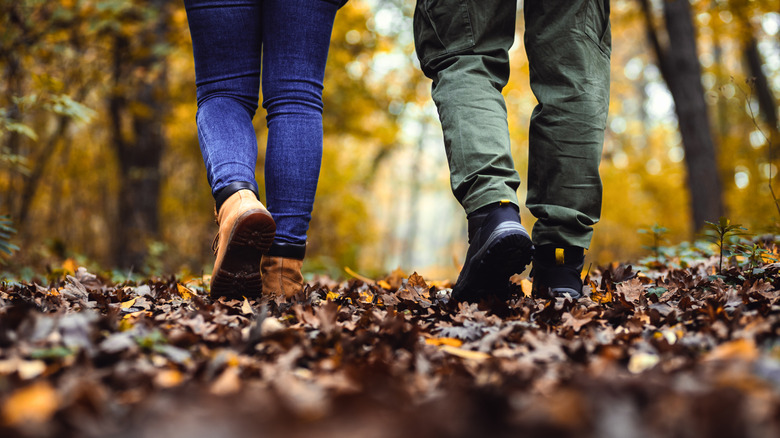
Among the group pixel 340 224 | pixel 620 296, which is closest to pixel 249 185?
pixel 620 296

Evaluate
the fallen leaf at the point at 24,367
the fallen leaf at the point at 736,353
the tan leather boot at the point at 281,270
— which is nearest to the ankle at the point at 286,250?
the tan leather boot at the point at 281,270

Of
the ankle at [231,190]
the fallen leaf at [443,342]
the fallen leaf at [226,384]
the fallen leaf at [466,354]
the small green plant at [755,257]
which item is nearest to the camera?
the fallen leaf at [226,384]

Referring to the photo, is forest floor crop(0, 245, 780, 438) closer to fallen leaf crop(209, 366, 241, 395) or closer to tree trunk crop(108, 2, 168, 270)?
fallen leaf crop(209, 366, 241, 395)

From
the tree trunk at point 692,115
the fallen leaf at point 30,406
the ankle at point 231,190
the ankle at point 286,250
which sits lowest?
the fallen leaf at point 30,406

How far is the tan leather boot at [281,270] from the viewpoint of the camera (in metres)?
1.96

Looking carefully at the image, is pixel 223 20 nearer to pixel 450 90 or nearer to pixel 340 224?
pixel 450 90

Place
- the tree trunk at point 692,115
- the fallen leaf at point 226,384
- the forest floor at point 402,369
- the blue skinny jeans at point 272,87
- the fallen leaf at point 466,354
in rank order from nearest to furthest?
1. the forest floor at point 402,369
2. the fallen leaf at point 226,384
3. the fallen leaf at point 466,354
4. the blue skinny jeans at point 272,87
5. the tree trunk at point 692,115

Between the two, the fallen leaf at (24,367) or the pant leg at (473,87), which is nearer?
the fallen leaf at (24,367)

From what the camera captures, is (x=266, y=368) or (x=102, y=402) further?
(x=266, y=368)

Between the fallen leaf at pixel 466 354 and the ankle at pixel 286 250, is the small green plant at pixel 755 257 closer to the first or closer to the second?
the fallen leaf at pixel 466 354

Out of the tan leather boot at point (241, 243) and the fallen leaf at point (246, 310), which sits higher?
the tan leather boot at point (241, 243)

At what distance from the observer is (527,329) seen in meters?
1.46

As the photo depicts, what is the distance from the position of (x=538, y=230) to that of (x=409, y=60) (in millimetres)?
10160

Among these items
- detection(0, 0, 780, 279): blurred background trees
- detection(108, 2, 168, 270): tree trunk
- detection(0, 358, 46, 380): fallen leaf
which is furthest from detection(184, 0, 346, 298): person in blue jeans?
detection(108, 2, 168, 270): tree trunk
